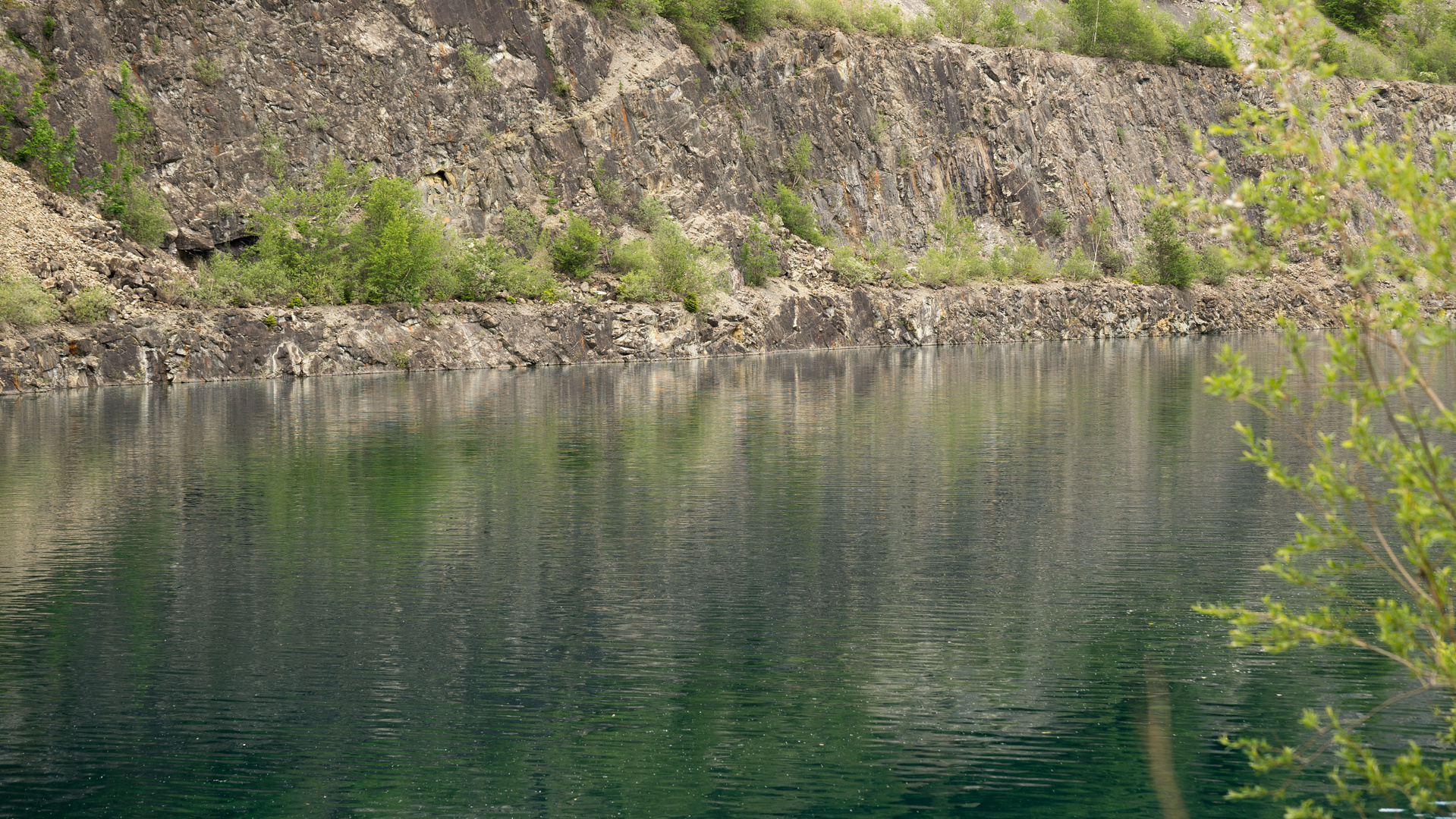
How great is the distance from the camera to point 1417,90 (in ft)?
484

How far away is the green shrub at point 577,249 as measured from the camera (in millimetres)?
90812

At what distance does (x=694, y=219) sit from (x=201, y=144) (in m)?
35.6

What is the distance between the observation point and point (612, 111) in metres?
99.1

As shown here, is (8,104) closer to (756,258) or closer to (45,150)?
(45,150)

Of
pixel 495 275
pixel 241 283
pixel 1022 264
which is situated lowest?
pixel 241 283

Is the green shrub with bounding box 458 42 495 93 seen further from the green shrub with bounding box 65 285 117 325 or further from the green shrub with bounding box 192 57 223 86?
the green shrub with bounding box 65 285 117 325

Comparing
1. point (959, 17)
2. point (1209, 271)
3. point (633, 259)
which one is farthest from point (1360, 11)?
point (633, 259)

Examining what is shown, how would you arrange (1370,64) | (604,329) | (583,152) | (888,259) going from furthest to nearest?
(1370,64) → (888,259) → (583,152) → (604,329)

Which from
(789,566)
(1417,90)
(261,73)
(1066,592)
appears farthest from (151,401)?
(1417,90)

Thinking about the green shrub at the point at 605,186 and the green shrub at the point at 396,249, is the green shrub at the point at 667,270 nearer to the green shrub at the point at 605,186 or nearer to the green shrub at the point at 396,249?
the green shrub at the point at 605,186

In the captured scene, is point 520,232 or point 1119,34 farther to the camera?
point 1119,34

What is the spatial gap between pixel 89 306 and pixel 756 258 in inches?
1980

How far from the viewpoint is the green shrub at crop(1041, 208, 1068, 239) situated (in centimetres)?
12669

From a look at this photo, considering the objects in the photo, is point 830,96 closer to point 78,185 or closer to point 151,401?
point 78,185
